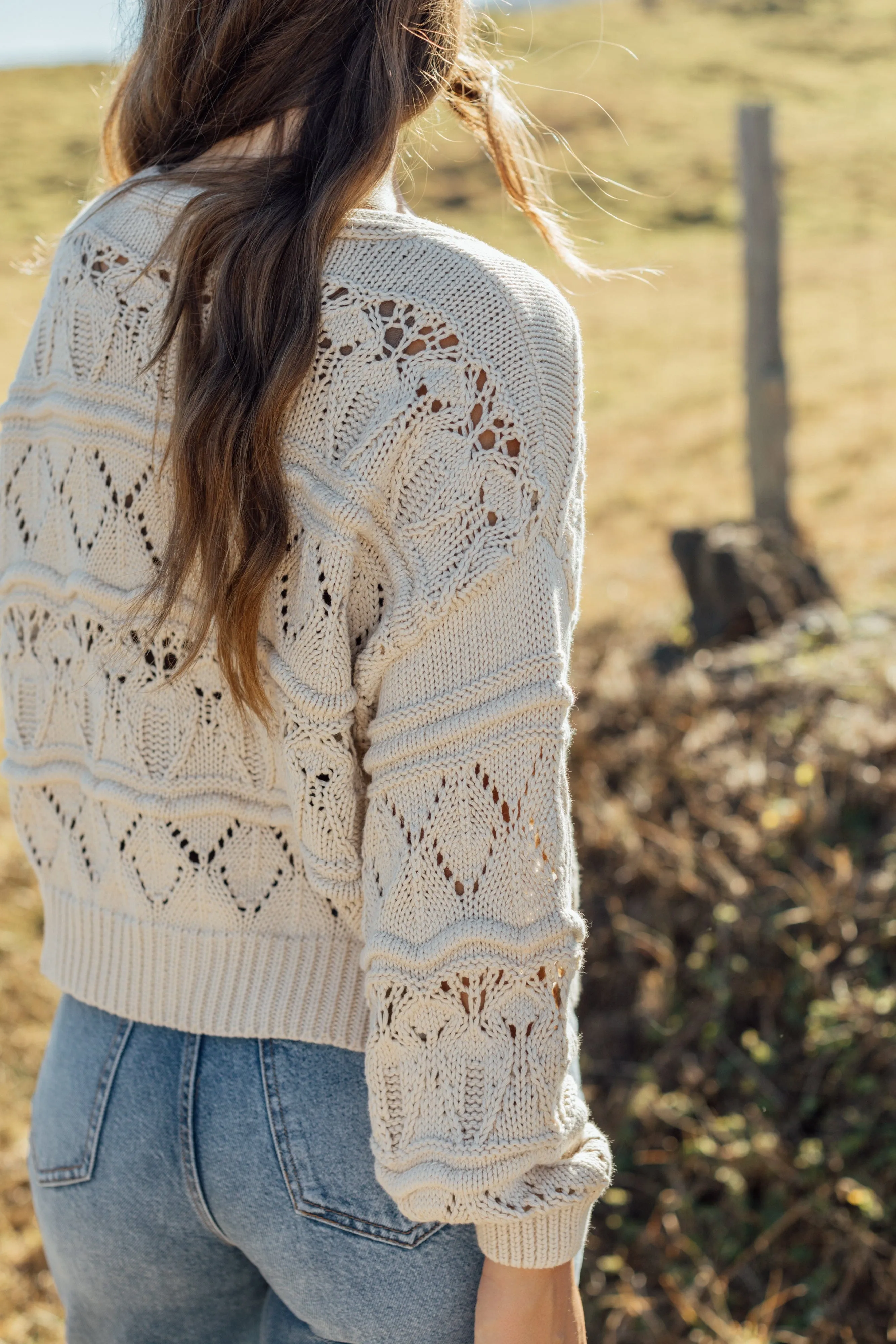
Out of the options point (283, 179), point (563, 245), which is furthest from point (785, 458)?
point (283, 179)

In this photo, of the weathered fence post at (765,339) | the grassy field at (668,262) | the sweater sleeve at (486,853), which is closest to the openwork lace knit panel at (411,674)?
the sweater sleeve at (486,853)

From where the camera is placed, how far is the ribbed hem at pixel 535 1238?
1.02 m

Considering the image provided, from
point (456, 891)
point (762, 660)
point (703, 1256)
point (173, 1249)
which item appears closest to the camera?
point (456, 891)

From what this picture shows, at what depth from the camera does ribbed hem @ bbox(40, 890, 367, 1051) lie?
1.17 m

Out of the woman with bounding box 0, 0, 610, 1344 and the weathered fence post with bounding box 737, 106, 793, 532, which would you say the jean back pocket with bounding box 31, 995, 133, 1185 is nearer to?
the woman with bounding box 0, 0, 610, 1344

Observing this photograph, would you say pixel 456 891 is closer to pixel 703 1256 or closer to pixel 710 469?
pixel 703 1256

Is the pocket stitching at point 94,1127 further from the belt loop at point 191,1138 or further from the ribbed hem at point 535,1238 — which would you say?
the ribbed hem at point 535,1238

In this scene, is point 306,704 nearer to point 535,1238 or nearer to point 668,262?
point 535,1238

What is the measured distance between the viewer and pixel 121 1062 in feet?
3.94

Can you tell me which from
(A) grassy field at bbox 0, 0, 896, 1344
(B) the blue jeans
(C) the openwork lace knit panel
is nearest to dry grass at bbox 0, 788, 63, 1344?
(A) grassy field at bbox 0, 0, 896, 1344

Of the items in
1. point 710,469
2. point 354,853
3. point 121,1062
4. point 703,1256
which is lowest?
point 710,469

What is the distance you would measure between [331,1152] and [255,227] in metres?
0.87

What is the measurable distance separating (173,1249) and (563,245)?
1227 millimetres

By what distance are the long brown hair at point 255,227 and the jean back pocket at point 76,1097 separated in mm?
410
